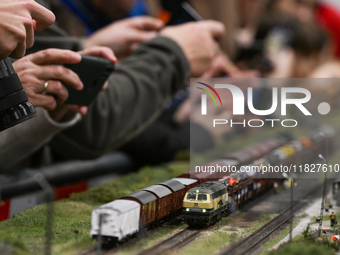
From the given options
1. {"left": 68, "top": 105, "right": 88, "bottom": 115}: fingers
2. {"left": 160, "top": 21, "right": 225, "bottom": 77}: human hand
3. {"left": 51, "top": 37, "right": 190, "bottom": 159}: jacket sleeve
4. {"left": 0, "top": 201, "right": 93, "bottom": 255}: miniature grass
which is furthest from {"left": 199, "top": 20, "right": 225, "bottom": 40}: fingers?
{"left": 0, "top": 201, "right": 93, "bottom": 255}: miniature grass

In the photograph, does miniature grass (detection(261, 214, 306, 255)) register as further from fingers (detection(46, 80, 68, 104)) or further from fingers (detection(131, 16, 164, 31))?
fingers (detection(131, 16, 164, 31))

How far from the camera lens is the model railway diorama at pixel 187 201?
0.52 m

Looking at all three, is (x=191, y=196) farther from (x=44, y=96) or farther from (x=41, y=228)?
(x=44, y=96)

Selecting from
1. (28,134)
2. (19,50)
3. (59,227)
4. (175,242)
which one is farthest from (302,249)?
(28,134)

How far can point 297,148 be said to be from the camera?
1039 mm

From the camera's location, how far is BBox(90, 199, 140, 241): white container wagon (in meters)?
0.51

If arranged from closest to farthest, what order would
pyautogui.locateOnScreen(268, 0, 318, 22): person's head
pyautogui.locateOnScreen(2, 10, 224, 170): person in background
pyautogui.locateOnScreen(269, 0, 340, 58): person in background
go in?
1. pyautogui.locateOnScreen(2, 10, 224, 170): person in background
2. pyautogui.locateOnScreen(269, 0, 340, 58): person in background
3. pyautogui.locateOnScreen(268, 0, 318, 22): person's head

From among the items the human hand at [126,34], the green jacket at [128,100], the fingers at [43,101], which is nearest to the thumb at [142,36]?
the human hand at [126,34]

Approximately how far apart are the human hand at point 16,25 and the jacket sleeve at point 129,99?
586 mm

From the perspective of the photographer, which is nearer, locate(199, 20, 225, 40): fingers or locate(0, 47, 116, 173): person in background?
locate(0, 47, 116, 173): person in background

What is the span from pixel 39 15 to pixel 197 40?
89cm

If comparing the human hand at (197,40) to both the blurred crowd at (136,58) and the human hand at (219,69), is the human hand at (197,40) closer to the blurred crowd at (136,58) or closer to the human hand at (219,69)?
the blurred crowd at (136,58)

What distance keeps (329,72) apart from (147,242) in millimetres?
1969

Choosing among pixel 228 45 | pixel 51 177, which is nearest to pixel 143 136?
pixel 51 177
